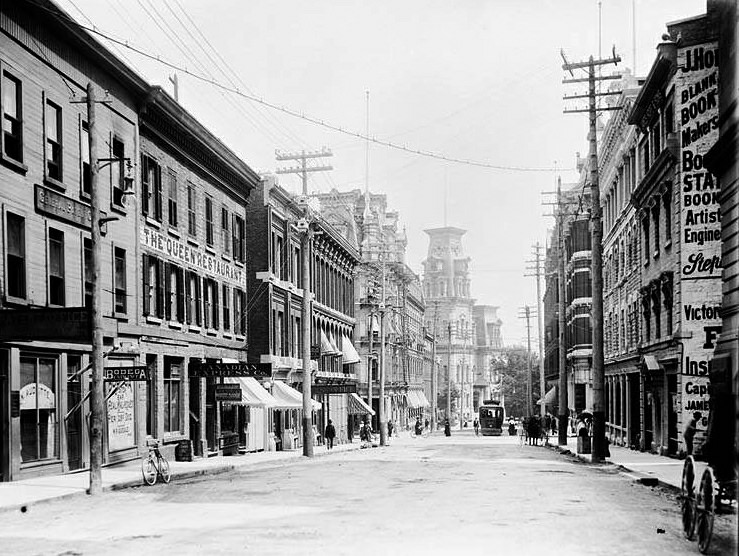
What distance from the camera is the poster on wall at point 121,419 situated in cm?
2883

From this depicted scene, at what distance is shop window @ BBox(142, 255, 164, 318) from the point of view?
31797mm

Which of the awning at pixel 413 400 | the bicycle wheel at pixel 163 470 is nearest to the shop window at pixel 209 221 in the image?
the bicycle wheel at pixel 163 470

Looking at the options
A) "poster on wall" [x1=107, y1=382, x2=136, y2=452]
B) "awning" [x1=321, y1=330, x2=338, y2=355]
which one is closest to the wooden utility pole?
"poster on wall" [x1=107, y1=382, x2=136, y2=452]

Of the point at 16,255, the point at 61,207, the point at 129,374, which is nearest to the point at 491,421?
the point at 129,374

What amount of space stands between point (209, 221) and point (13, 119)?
15.1 metres

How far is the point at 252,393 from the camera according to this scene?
39.3 metres

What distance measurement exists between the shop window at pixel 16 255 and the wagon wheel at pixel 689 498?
16808mm

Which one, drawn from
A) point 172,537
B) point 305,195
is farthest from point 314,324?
point 172,537

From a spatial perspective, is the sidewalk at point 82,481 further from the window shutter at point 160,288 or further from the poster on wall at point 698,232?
the poster on wall at point 698,232

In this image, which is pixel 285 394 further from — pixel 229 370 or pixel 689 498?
pixel 689 498

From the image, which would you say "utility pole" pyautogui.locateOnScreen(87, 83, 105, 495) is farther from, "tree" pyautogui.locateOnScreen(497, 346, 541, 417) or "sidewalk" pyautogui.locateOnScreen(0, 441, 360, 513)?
"tree" pyautogui.locateOnScreen(497, 346, 541, 417)

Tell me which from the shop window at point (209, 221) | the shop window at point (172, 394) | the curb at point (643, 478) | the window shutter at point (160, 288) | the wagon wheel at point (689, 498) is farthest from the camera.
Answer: the shop window at point (209, 221)

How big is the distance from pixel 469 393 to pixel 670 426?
136035 millimetres

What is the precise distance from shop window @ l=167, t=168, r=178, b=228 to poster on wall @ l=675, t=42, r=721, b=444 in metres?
17.3
